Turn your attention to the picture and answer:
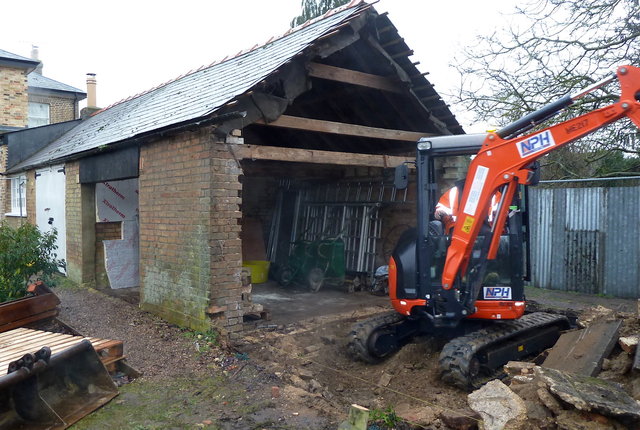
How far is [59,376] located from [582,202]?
9.61 meters

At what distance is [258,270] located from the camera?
11219mm

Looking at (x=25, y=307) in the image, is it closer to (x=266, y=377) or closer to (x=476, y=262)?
(x=266, y=377)

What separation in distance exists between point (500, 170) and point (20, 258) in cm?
734

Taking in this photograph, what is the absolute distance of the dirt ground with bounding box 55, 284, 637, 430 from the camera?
14.5 feet

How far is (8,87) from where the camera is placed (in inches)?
802

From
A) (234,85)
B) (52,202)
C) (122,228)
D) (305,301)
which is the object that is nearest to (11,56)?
(52,202)

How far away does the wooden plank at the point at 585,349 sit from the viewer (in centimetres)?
455

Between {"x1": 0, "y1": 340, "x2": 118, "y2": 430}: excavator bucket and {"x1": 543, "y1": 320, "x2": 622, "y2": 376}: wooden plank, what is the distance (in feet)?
14.1

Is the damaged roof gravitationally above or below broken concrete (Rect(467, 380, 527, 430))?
above

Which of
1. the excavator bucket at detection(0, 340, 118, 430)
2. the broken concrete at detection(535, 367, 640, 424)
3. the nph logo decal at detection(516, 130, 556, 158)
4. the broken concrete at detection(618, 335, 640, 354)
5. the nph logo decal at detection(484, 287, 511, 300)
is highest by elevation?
the nph logo decal at detection(516, 130, 556, 158)

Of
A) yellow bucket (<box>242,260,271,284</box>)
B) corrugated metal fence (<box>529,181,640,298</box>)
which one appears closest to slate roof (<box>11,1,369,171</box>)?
yellow bucket (<box>242,260,271,284</box>)

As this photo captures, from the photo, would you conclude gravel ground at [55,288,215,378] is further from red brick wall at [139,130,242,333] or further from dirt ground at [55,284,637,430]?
red brick wall at [139,130,242,333]

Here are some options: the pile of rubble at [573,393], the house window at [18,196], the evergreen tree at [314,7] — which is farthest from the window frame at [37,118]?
the pile of rubble at [573,393]

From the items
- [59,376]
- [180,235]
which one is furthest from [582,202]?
[59,376]
